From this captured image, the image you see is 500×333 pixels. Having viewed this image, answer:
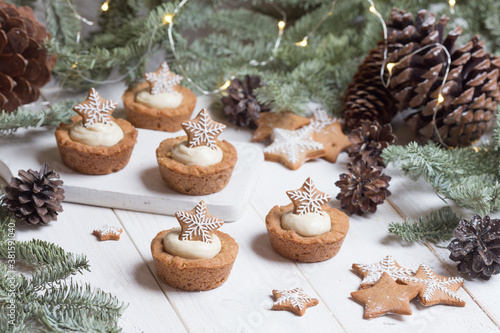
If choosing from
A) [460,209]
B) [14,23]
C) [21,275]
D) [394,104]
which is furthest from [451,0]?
[21,275]

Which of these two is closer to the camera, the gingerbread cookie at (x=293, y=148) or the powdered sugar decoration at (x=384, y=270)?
the powdered sugar decoration at (x=384, y=270)

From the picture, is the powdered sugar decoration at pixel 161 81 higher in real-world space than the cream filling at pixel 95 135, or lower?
higher

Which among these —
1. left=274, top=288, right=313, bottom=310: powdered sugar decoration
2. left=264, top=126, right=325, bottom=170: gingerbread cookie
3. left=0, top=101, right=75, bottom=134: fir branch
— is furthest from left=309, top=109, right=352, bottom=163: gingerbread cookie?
left=0, top=101, right=75, bottom=134: fir branch

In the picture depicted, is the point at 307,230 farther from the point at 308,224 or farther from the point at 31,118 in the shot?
the point at 31,118

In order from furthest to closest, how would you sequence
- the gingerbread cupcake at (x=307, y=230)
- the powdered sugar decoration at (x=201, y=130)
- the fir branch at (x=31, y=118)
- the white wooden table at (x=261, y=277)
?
the fir branch at (x=31, y=118)
the powdered sugar decoration at (x=201, y=130)
the gingerbread cupcake at (x=307, y=230)
the white wooden table at (x=261, y=277)

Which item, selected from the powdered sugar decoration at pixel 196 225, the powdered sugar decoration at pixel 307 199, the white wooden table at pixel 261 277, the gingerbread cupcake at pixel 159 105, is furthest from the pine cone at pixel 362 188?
the gingerbread cupcake at pixel 159 105

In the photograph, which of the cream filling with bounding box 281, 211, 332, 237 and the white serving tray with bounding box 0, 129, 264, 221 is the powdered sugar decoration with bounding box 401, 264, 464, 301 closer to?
the cream filling with bounding box 281, 211, 332, 237

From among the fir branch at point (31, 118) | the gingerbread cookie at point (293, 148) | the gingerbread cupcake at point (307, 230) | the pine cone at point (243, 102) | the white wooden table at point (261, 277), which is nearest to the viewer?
the white wooden table at point (261, 277)

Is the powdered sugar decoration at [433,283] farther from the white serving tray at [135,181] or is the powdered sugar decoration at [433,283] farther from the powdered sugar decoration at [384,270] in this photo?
the white serving tray at [135,181]
